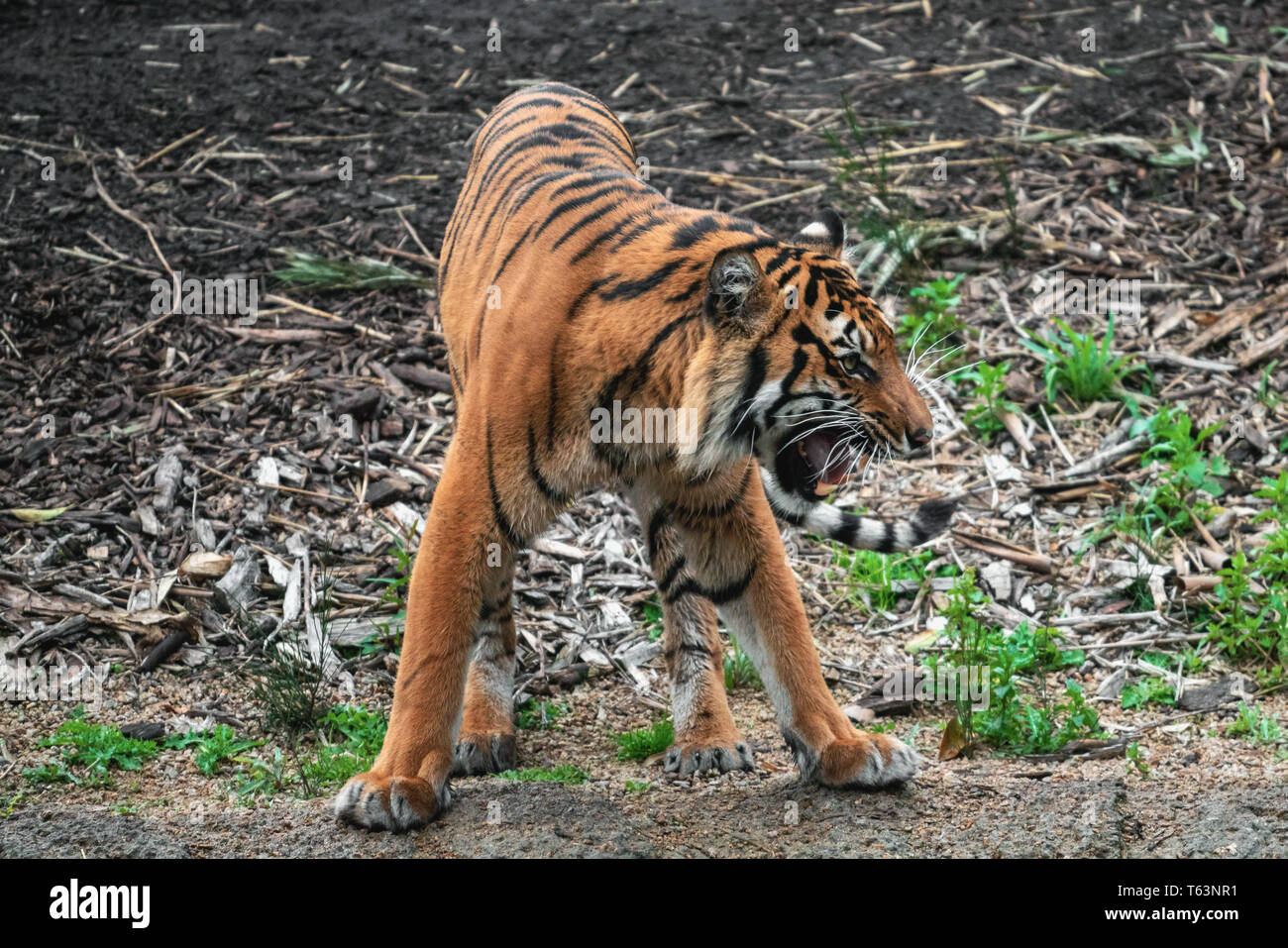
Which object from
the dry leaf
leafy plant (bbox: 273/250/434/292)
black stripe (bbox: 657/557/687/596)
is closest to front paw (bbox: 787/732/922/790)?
the dry leaf

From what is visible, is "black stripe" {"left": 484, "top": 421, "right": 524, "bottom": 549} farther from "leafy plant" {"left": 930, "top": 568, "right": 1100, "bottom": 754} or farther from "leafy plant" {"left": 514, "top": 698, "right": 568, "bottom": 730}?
"leafy plant" {"left": 930, "top": 568, "right": 1100, "bottom": 754}

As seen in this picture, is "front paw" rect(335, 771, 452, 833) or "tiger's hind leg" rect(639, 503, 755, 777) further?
"tiger's hind leg" rect(639, 503, 755, 777)

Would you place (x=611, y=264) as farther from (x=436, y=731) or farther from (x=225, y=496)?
(x=225, y=496)

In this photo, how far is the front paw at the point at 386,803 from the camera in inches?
139

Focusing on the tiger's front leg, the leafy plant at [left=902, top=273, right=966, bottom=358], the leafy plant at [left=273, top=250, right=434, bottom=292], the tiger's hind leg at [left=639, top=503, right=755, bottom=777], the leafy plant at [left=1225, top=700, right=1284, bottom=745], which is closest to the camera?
the tiger's front leg

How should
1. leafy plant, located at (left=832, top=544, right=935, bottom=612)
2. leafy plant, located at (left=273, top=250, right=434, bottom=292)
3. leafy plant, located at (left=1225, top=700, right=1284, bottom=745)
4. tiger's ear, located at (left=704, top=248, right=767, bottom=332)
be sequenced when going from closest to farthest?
1. tiger's ear, located at (left=704, top=248, right=767, bottom=332)
2. leafy plant, located at (left=1225, top=700, right=1284, bottom=745)
3. leafy plant, located at (left=832, top=544, right=935, bottom=612)
4. leafy plant, located at (left=273, top=250, right=434, bottom=292)

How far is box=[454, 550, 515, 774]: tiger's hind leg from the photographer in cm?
433

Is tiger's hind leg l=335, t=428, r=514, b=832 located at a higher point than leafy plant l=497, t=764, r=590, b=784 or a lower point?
higher

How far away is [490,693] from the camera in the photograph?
4543mm

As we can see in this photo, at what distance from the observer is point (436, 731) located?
12.3 feet

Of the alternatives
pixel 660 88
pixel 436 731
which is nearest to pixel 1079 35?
pixel 660 88

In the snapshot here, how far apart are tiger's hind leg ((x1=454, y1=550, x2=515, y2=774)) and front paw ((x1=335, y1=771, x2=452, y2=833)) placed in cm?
71

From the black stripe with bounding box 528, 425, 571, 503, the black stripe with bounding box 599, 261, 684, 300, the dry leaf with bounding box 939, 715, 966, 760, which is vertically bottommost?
the dry leaf with bounding box 939, 715, 966, 760

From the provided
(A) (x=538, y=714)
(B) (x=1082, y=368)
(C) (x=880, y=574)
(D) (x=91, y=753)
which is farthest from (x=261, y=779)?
(B) (x=1082, y=368)
